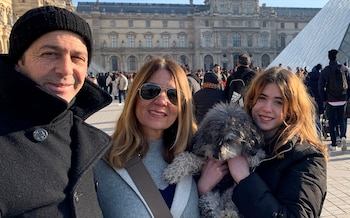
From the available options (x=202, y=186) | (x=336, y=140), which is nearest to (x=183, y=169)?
(x=202, y=186)

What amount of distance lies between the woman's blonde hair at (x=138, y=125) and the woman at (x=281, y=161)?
16cm

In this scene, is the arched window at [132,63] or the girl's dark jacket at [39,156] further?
the arched window at [132,63]

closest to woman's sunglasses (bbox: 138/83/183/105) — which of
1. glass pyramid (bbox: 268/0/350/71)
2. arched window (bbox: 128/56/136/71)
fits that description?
glass pyramid (bbox: 268/0/350/71)

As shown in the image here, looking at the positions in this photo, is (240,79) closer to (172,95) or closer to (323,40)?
(172,95)

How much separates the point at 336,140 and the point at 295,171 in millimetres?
4685

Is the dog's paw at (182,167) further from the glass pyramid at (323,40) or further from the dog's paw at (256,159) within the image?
the glass pyramid at (323,40)

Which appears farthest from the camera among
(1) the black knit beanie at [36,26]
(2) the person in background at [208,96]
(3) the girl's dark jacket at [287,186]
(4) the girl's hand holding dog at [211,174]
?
(2) the person in background at [208,96]

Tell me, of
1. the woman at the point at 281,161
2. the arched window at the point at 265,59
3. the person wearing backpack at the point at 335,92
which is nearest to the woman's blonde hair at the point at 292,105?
the woman at the point at 281,161

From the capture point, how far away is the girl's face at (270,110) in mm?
1394

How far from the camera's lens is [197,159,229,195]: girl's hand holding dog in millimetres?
1311

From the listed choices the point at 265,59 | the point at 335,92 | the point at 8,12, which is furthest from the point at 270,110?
the point at 265,59

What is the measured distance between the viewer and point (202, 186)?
1.33m

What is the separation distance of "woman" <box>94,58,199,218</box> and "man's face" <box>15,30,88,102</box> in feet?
1.19

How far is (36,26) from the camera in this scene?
97cm
